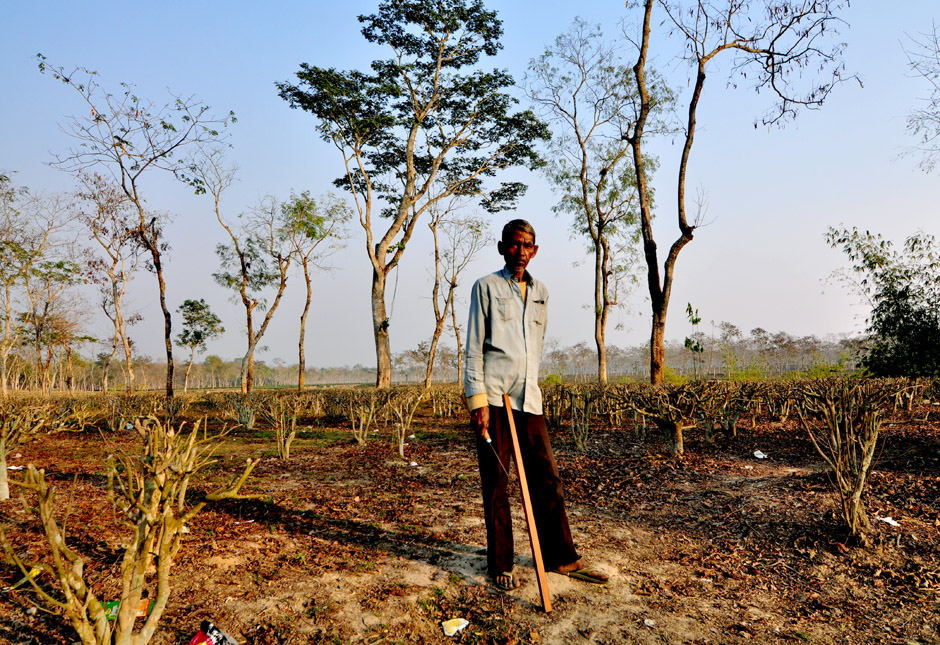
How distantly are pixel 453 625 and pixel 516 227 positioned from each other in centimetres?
227

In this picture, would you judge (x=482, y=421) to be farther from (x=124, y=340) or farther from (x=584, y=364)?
(x=584, y=364)

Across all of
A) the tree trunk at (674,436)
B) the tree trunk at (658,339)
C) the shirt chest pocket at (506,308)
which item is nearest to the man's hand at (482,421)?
the shirt chest pocket at (506,308)

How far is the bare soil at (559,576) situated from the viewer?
95.8 inches

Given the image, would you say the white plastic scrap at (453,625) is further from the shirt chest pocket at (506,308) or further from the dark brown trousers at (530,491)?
the shirt chest pocket at (506,308)

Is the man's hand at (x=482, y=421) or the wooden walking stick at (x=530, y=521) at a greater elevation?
the man's hand at (x=482, y=421)

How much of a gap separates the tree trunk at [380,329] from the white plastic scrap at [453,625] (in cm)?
1621

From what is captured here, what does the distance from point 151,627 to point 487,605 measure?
163 cm

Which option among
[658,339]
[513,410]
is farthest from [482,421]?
[658,339]

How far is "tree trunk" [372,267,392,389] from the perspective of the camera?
61.4ft

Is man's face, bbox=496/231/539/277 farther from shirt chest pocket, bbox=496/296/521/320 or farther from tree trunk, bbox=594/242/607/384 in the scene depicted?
tree trunk, bbox=594/242/607/384

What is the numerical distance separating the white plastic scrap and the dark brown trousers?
0.45 meters

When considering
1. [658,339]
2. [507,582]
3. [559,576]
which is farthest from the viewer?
[658,339]

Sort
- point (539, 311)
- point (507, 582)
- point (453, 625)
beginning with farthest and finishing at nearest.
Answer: point (539, 311)
point (507, 582)
point (453, 625)

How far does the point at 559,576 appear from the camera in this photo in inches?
118
